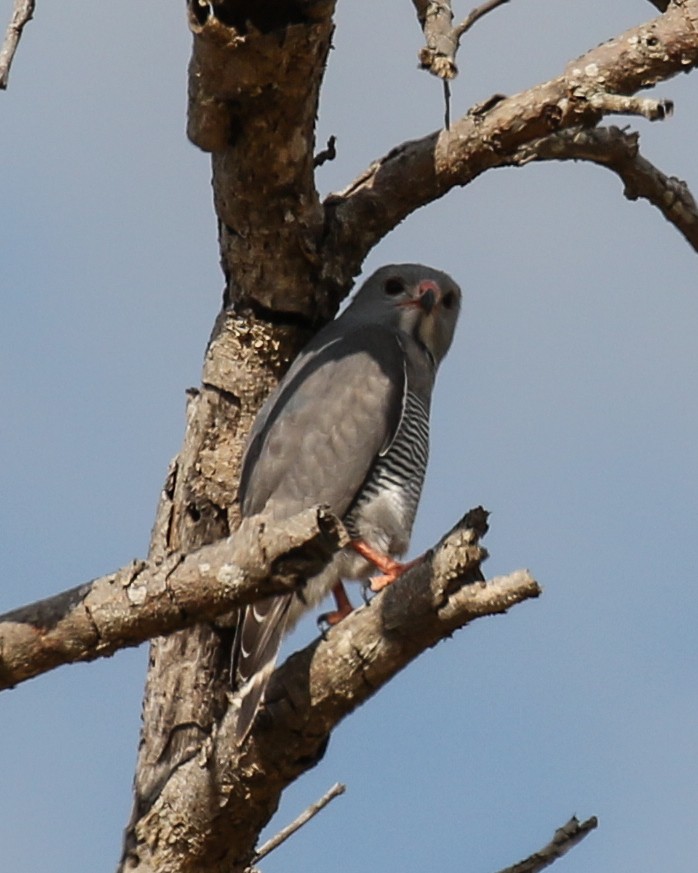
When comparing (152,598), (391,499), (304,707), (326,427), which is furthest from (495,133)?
(152,598)

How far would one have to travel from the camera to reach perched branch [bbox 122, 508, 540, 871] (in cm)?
410

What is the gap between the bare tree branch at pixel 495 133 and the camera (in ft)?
16.8

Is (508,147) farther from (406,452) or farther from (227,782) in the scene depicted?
(227,782)

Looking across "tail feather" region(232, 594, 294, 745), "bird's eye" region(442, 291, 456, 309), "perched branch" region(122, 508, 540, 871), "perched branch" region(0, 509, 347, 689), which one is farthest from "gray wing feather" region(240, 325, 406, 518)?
"perched branch" region(0, 509, 347, 689)

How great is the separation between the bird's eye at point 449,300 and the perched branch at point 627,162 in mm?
2053

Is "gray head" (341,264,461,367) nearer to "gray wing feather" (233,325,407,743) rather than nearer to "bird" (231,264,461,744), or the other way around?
"bird" (231,264,461,744)

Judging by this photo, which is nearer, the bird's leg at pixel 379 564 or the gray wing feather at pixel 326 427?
the gray wing feather at pixel 326 427

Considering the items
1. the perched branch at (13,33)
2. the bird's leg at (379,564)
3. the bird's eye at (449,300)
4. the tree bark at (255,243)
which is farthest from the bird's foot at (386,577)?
the perched branch at (13,33)

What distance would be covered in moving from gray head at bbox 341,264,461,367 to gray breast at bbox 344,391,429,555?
34.8 inches

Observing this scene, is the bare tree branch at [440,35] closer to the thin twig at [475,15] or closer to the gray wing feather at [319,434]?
the thin twig at [475,15]

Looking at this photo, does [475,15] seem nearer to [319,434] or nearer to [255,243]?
[255,243]

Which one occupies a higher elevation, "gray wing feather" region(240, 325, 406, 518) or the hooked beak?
the hooked beak

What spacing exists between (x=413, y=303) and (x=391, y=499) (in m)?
1.39

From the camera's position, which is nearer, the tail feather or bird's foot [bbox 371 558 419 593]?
the tail feather
